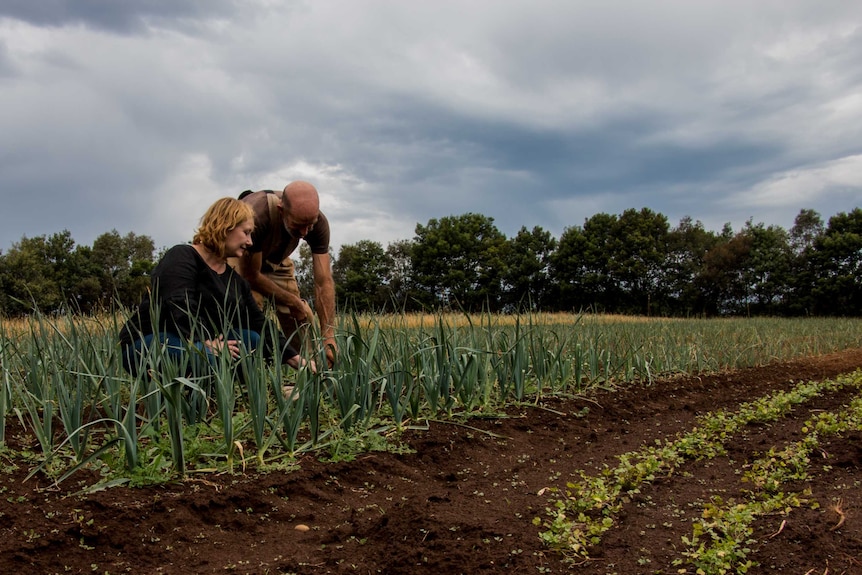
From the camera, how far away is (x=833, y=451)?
3.26m

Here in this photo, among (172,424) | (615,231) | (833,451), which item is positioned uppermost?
(615,231)

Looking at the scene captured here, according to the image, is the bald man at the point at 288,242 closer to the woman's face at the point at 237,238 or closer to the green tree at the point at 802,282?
the woman's face at the point at 237,238

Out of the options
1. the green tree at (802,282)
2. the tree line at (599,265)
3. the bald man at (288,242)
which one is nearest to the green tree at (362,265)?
the tree line at (599,265)

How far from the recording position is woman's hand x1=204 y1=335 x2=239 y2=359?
264 centimetres

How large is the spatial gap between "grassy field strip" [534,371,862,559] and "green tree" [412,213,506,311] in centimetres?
3465

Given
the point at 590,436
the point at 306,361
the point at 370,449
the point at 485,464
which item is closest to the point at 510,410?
the point at 590,436

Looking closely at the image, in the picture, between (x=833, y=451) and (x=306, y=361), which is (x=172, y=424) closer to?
(x=306, y=361)

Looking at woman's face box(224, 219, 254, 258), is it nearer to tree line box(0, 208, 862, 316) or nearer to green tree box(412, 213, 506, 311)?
tree line box(0, 208, 862, 316)

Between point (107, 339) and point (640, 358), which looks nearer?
point (107, 339)

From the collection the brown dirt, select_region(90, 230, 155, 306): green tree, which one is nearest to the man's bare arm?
the brown dirt

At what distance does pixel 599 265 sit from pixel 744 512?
3619cm

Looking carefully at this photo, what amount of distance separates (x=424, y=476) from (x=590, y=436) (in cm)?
121

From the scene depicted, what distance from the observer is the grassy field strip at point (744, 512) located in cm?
189

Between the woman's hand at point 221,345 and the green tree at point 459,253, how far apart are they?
35.4 m
